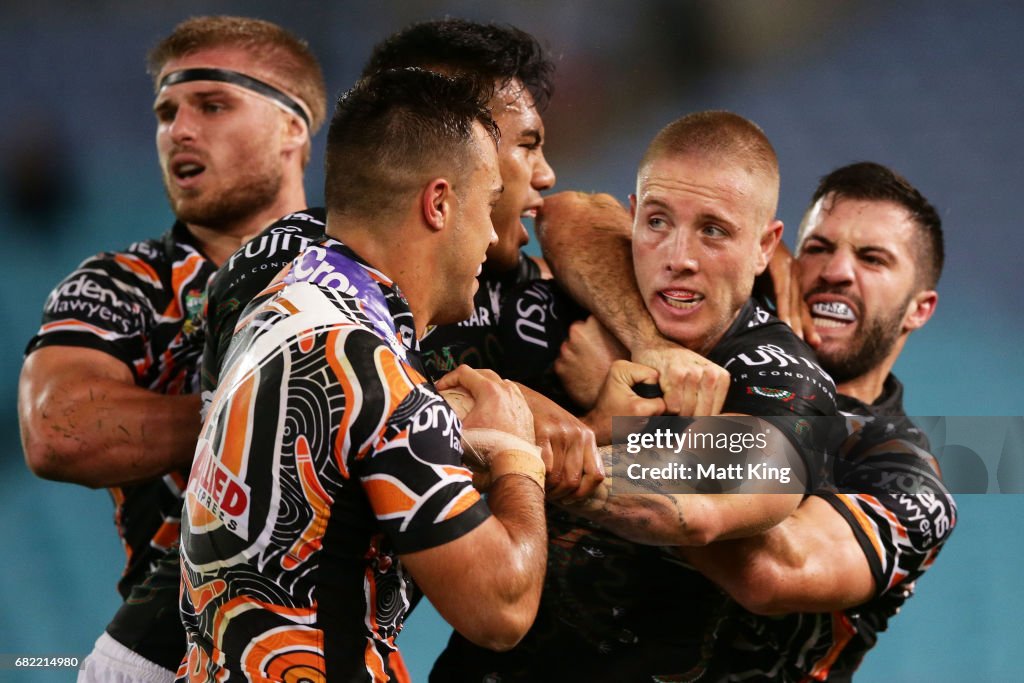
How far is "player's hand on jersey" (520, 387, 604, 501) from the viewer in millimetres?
1987

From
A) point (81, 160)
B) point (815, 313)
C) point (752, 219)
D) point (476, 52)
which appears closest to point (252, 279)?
point (476, 52)

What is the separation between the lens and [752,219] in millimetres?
2449

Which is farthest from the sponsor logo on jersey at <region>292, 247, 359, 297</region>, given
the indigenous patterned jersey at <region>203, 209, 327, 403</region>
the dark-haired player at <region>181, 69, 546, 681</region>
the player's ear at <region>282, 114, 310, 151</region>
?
the player's ear at <region>282, 114, 310, 151</region>

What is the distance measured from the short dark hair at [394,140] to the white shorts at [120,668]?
1.27m

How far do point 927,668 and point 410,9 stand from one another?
3432 millimetres

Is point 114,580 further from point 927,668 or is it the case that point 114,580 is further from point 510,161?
point 927,668

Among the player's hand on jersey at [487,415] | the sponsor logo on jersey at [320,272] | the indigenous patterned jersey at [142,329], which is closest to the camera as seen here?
the sponsor logo on jersey at [320,272]

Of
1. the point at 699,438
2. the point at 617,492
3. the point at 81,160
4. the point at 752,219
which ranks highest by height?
the point at 81,160

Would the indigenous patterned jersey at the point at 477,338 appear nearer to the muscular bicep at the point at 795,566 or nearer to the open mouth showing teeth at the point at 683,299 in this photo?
the open mouth showing teeth at the point at 683,299

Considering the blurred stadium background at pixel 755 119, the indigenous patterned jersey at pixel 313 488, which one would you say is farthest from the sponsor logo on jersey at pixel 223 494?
the blurred stadium background at pixel 755 119

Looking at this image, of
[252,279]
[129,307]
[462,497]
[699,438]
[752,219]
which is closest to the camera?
[462,497]

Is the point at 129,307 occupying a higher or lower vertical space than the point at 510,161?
lower

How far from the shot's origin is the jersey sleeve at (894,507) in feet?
8.23

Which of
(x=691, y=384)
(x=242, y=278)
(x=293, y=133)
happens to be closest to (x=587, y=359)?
(x=691, y=384)
